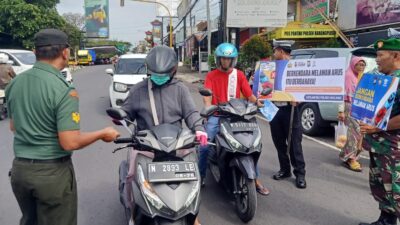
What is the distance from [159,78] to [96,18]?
79262 mm

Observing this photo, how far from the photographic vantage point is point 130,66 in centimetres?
1123

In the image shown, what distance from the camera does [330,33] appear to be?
1709 centimetres

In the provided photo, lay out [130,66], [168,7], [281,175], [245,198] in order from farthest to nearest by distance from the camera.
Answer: [168,7] < [130,66] < [281,175] < [245,198]

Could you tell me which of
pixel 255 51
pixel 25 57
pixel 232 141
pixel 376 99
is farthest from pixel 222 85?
pixel 255 51

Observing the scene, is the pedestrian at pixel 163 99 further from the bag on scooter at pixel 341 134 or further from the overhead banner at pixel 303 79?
the bag on scooter at pixel 341 134

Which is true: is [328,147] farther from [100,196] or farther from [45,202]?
[45,202]

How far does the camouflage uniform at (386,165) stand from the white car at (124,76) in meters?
6.51

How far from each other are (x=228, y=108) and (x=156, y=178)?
5.45ft

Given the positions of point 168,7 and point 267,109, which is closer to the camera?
point 267,109

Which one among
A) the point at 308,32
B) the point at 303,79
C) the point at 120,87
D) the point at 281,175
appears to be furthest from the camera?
the point at 308,32

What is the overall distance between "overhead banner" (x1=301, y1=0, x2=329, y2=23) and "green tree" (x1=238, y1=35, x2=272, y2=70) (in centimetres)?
321

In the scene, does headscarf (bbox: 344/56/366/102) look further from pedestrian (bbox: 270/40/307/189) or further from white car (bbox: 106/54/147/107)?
white car (bbox: 106/54/147/107)

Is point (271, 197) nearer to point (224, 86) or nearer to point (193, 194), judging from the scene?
point (224, 86)

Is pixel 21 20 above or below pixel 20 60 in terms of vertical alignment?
above
